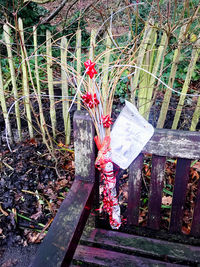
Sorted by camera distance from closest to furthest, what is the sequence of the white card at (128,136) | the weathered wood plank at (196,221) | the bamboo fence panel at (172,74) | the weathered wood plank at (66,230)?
the weathered wood plank at (66,230) < the white card at (128,136) < the weathered wood plank at (196,221) < the bamboo fence panel at (172,74)

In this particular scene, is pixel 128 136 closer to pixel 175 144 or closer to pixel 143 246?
pixel 175 144

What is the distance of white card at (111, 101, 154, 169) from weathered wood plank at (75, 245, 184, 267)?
23.3 inches

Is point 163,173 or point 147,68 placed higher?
point 147,68

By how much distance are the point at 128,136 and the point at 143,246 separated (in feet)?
2.45

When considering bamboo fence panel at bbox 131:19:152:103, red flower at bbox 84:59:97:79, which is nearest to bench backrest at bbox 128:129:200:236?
red flower at bbox 84:59:97:79

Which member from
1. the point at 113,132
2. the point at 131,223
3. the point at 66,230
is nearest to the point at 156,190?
the point at 131,223

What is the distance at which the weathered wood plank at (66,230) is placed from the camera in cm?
105

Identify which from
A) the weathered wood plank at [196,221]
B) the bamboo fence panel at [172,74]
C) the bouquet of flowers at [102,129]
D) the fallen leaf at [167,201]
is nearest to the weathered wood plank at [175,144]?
the bouquet of flowers at [102,129]

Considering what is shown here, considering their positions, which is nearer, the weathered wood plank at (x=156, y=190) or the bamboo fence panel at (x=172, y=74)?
the weathered wood plank at (x=156, y=190)

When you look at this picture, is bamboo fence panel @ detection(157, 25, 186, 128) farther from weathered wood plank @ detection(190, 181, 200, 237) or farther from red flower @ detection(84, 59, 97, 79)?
weathered wood plank @ detection(190, 181, 200, 237)

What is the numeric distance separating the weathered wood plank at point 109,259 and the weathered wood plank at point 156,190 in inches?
8.1

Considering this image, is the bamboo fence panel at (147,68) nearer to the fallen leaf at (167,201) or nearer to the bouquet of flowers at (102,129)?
the fallen leaf at (167,201)

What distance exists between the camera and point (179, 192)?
1.36 meters

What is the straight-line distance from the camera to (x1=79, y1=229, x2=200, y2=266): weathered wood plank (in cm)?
144
